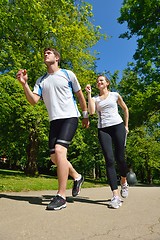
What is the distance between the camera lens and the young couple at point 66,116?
3945 mm

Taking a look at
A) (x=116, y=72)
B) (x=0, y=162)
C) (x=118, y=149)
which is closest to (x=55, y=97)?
(x=118, y=149)

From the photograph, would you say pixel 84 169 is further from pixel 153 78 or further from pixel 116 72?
pixel 153 78

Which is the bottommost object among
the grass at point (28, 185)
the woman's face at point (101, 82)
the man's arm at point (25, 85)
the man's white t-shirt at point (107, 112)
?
the grass at point (28, 185)

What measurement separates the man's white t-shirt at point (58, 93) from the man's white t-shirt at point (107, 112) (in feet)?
1.95

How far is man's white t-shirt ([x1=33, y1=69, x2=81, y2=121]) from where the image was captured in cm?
412

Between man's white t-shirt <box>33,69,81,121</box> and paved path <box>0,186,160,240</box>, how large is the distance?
1256 mm

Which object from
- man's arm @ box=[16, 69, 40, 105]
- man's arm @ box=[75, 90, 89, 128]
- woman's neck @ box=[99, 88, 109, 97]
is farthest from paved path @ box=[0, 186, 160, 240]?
woman's neck @ box=[99, 88, 109, 97]

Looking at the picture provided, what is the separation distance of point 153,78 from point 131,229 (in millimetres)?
15998

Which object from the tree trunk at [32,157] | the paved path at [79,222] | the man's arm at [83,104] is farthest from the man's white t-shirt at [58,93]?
the tree trunk at [32,157]

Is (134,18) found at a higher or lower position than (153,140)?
higher

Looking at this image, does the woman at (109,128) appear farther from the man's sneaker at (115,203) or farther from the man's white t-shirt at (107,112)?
the man's sneaker at (115,203)

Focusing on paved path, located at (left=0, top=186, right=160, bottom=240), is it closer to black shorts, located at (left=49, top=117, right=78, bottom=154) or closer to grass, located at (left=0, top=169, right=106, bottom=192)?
black shorts, located at (left=49, top=117, right=78, bottom=154)

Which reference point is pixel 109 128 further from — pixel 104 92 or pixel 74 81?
pixel 74 81

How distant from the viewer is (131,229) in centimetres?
287
